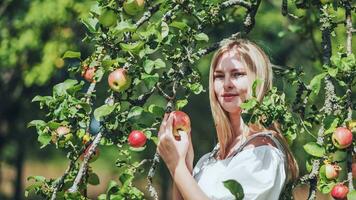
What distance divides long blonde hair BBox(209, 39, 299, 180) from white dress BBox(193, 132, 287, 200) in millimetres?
115

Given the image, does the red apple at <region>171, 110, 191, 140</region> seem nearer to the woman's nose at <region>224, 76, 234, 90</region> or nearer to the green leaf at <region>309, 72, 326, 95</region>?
the woman's nose at <region>224, 76, 234, 90</region>

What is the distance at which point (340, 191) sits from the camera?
2.65 meters

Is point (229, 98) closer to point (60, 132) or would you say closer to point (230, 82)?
point (230, 82)

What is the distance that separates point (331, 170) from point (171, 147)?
567 millimetres

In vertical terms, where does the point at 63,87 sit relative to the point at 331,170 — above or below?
above

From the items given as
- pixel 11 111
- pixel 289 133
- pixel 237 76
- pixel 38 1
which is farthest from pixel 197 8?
pixel 11 111

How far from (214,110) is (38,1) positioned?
511cm

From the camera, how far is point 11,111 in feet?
35.9

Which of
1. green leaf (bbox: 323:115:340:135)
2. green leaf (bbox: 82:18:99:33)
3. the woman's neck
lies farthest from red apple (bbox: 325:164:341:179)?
green leaf (bbox: 82:18:99:33)

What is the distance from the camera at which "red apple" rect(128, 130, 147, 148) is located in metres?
2.66

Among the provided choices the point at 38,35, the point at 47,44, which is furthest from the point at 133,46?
the point at 38,35

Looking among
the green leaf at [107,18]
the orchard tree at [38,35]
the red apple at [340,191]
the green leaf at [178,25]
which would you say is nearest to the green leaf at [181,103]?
the green leaf at [178,25]

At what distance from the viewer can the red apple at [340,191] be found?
2646 millimetres

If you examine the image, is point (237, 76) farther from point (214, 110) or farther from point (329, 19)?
point (329, 19)
